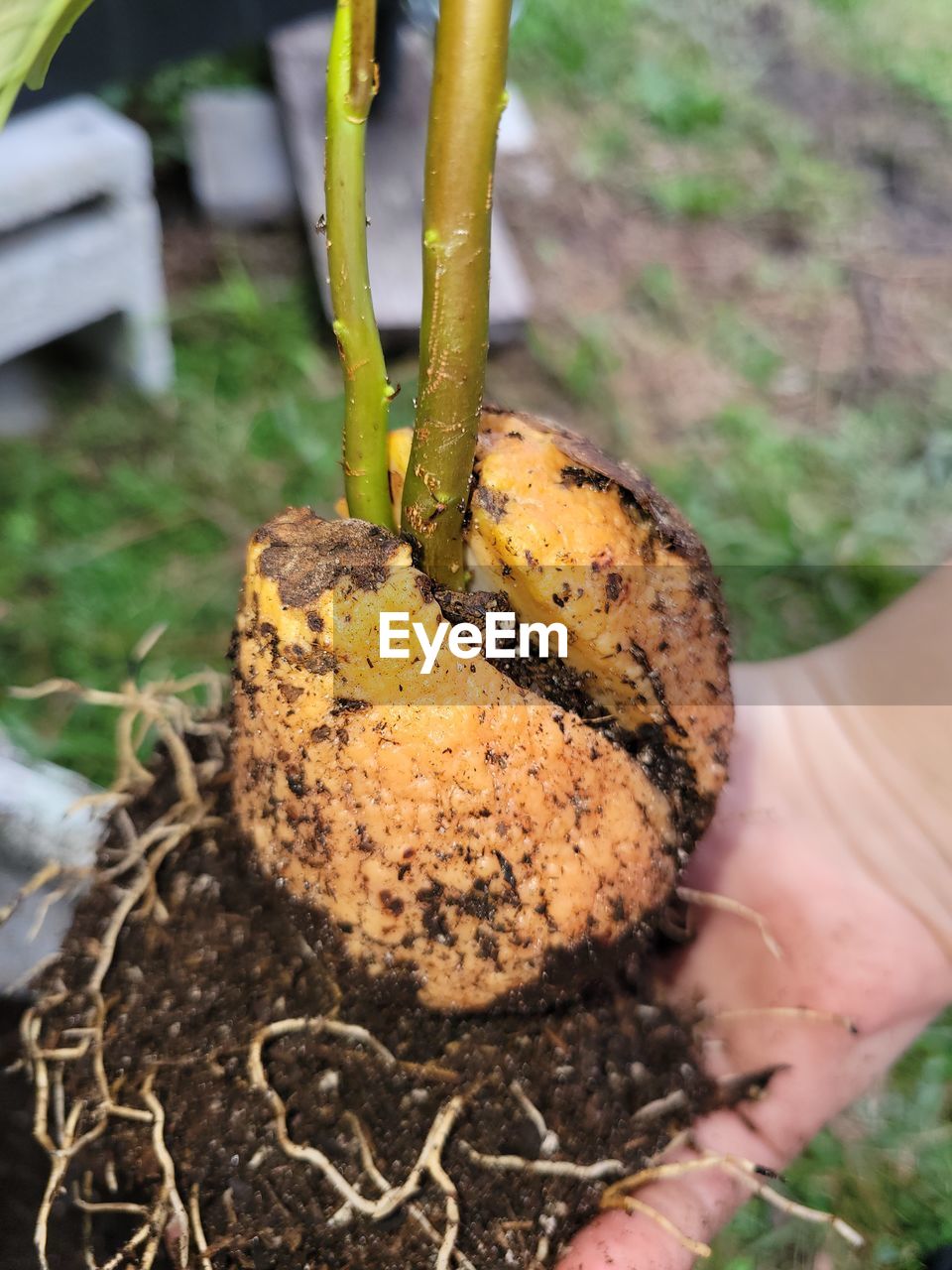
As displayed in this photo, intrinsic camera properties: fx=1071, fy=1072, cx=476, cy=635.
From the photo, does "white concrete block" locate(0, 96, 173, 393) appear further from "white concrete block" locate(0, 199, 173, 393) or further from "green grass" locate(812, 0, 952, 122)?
"green grass" locate(812, 0, 952, 122)

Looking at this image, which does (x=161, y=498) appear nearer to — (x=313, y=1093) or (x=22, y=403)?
(x=22, y=403)

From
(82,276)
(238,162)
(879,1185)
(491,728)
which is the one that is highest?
(238,162)

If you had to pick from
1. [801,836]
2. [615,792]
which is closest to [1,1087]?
[615,792]

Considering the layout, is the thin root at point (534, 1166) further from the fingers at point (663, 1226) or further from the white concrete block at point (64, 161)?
the white concrete block at point (64, 161)

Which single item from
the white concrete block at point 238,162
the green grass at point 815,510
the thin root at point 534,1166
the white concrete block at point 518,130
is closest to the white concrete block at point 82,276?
the white concrete block at point 238,162

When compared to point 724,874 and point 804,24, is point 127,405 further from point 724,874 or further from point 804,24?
point 804,24

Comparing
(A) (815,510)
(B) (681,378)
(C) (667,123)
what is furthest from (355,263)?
(C) (667,123)
